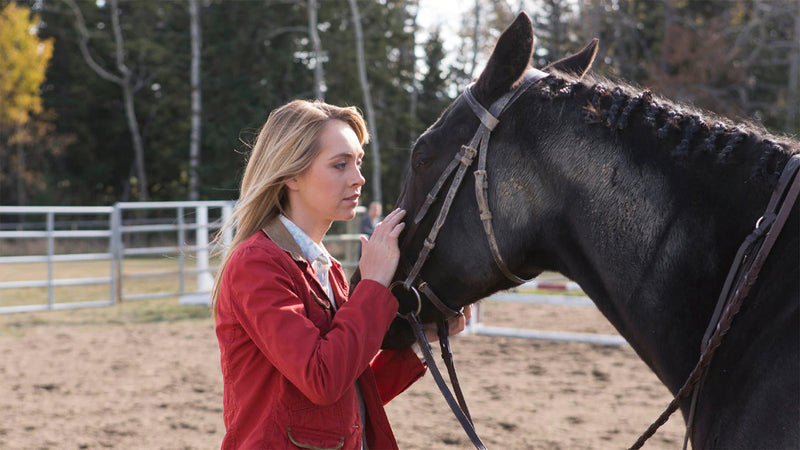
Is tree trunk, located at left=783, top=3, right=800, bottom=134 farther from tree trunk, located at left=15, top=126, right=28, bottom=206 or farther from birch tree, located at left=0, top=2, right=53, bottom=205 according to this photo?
tree trunk, located at left=15, top=126, right=28, bottom=206

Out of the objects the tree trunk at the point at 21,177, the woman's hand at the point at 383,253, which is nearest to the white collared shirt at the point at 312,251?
the woman's hand at the point at 383,253

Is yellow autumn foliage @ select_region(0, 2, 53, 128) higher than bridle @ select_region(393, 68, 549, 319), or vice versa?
yellow autumn foliage @ select_region(0, 2, 53, 128)

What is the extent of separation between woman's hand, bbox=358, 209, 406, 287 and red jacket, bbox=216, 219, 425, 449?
48 millimetres

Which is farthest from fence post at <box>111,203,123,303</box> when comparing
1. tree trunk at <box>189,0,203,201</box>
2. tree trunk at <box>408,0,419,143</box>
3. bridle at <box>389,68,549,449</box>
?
tree trunk at <box>408,0,419,143</box>

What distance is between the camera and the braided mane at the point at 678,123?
4.96ft

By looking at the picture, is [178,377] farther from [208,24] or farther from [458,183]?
[208,24]

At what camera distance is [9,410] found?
5336 millimetres

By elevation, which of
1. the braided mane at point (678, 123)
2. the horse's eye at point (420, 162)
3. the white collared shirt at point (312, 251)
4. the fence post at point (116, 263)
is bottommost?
the fence post at point (116, 263)

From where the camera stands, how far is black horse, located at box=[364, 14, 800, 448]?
1414mm

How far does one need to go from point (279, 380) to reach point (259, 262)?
0.98 feet

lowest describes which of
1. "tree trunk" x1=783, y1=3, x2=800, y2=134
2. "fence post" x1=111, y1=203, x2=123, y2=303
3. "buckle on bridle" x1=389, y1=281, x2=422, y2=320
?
"fence post" x1=111, y1=203, x2=123, y2=303

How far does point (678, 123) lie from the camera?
1.61 m

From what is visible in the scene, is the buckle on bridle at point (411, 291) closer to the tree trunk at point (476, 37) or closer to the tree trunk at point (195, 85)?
the tree trunk at point (476, 37)

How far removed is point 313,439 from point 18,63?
27.6 metres
